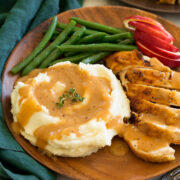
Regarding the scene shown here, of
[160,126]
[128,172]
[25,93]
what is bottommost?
[128,172]

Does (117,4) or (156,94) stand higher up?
(117,4)

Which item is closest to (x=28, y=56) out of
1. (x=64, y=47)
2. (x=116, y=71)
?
(x=64, y=47)

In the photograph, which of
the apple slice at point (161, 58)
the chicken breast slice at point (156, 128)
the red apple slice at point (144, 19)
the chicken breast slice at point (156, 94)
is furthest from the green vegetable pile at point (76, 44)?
the chicken breast slice at point (156, 128)

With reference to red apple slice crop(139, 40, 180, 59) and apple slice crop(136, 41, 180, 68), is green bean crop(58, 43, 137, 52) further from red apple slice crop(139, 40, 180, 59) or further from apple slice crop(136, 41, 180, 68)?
red apple slice crop(139, 40, 180, 59)

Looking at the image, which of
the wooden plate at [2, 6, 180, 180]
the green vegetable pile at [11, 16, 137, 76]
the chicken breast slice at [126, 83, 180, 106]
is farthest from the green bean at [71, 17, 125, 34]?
the wooden plate at [2, 6, 180, 180]

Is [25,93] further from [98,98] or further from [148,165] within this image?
[148,165]

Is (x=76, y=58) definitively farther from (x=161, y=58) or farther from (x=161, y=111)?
(x=161, y=111)

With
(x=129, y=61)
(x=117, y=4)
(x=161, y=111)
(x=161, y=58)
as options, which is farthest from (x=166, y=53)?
(x=117, y=4)
